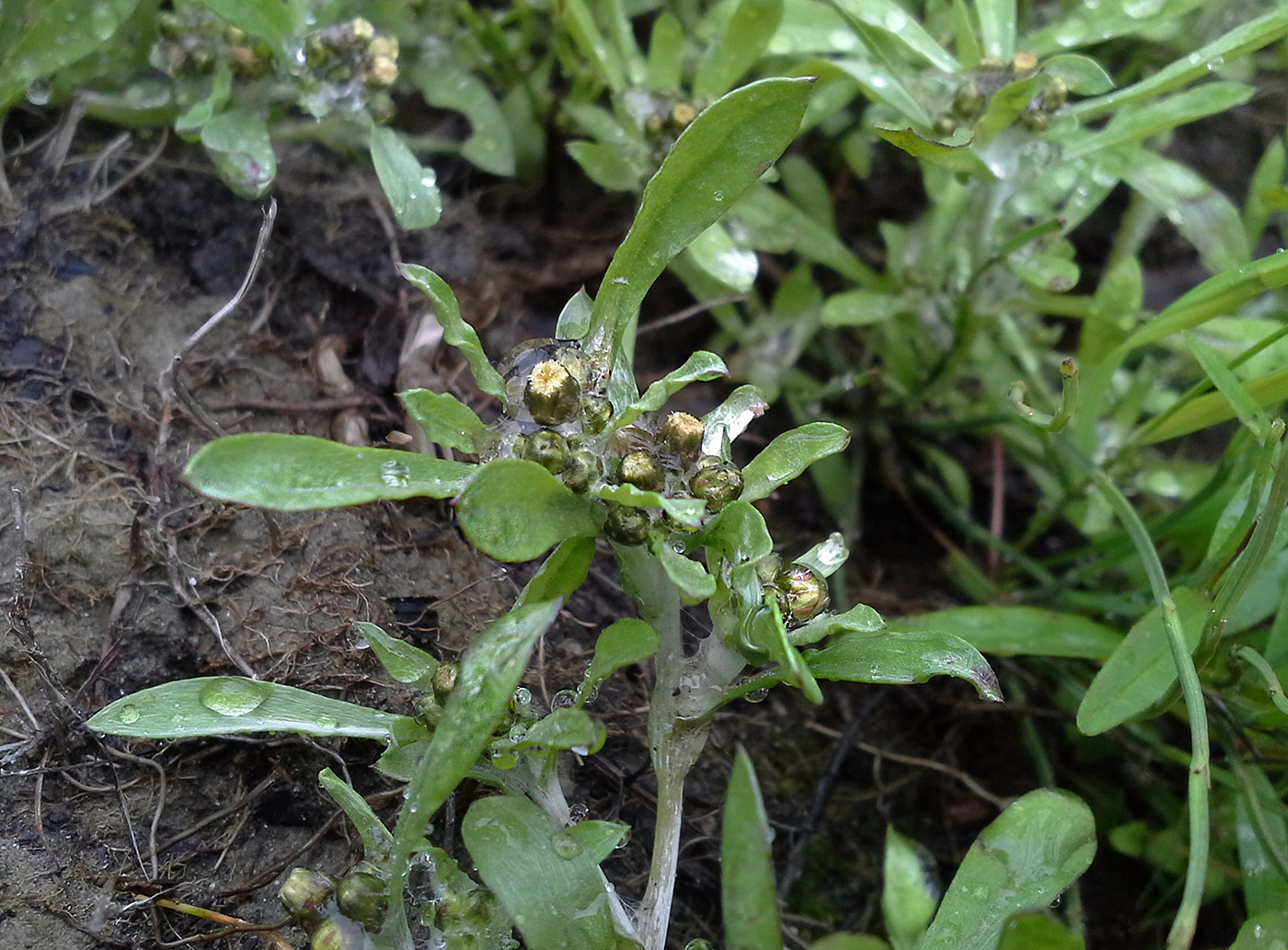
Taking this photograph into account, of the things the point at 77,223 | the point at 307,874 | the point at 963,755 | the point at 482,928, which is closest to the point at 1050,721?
the point at 963,755

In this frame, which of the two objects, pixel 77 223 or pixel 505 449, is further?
pixel 77 223

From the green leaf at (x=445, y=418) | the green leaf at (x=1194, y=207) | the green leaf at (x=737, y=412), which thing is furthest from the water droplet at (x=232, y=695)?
the green leaf at (x=1194, y=207)

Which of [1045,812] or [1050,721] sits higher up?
[1045,812]

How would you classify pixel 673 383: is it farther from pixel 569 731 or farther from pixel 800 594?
pixel 569 731

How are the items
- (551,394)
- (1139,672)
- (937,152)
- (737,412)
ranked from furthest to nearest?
(937,152) < (1139,672) < (737,412) < (551,394)

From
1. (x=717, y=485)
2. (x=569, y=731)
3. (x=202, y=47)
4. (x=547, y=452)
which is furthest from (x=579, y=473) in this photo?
(x=202, y=47)

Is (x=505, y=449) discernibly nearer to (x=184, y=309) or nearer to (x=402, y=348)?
(x=402, y=348)

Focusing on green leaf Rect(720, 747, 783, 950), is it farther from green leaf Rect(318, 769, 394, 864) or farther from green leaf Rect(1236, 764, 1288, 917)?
green leaf Rect(1236, 764, 1288, 917)

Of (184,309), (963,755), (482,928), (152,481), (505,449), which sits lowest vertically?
(963,755)
